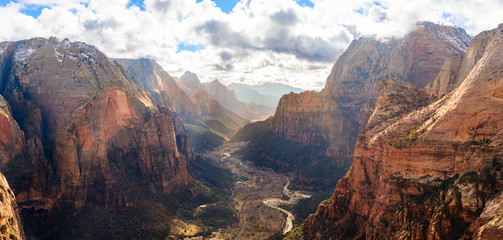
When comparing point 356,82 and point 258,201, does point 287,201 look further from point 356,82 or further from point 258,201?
point 356,82

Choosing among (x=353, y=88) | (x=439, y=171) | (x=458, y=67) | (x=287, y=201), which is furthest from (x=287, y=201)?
(x=353, y=88)

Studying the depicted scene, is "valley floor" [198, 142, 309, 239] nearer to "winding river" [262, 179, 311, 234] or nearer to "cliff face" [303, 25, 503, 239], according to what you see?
"winding river" [262, 179, 311, 234]

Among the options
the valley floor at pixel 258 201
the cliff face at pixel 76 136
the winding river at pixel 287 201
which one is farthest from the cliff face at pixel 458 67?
the cliff face at pixel 76 136

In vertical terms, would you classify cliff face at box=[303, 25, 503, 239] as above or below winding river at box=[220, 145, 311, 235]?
A: above

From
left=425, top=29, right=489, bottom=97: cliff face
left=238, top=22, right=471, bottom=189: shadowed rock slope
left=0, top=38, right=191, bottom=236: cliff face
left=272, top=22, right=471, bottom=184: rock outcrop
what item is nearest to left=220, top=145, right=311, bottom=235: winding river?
left=238, top=22, right=471, bottom=189: shadowed rock slope

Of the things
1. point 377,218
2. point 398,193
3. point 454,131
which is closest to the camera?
point 454,131

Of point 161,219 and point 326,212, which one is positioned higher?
point 326,212

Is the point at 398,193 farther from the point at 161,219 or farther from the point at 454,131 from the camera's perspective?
the point at 161,219

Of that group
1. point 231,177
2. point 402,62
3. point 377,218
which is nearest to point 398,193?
point 377,218
